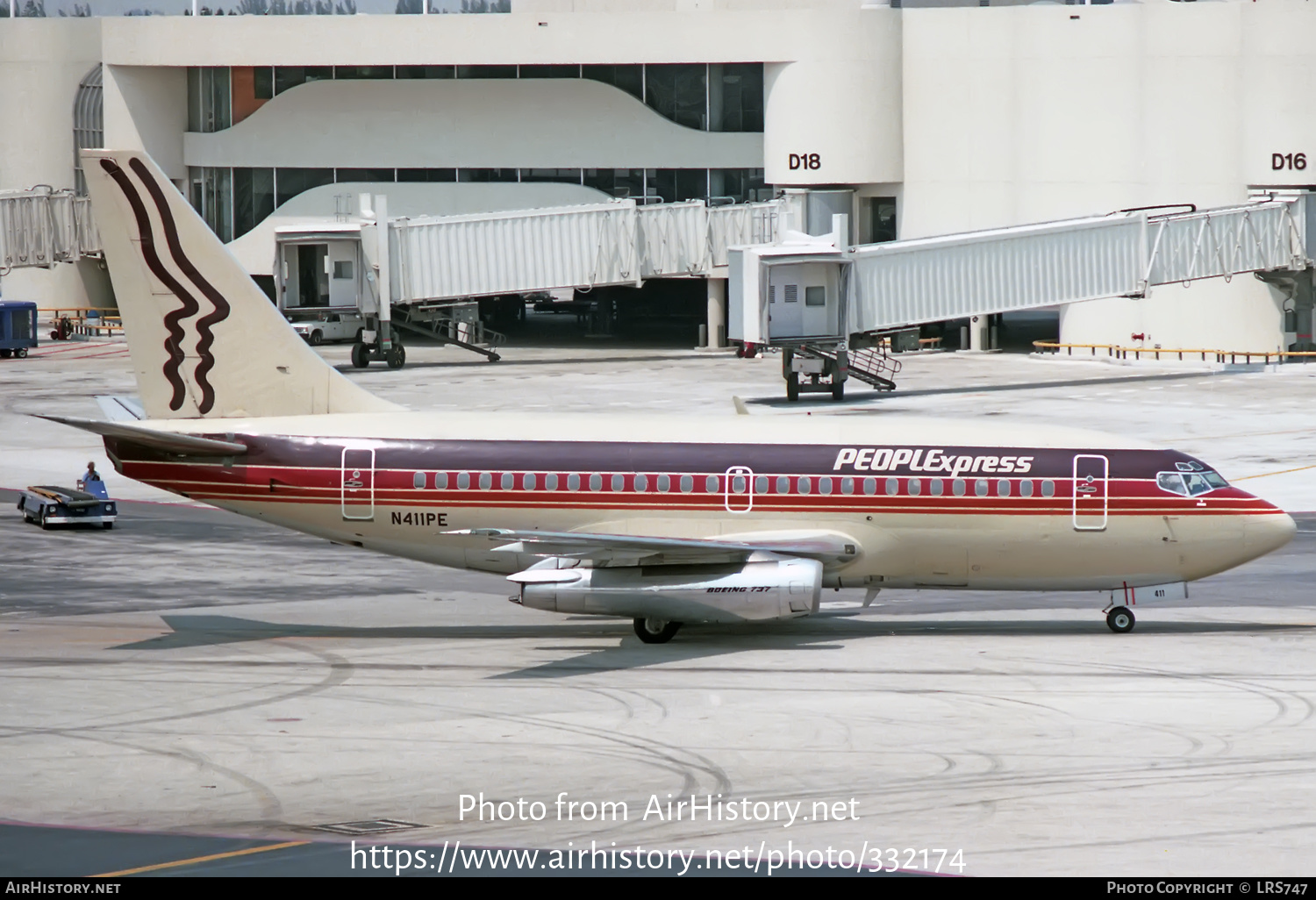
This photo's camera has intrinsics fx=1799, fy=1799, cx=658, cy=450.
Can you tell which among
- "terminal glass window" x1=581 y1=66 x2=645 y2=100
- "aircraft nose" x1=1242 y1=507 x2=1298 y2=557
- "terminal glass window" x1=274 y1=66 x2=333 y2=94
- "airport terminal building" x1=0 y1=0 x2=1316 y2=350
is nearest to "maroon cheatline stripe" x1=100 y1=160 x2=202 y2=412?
"aircraft nose" x1=1242 y1=507 x2=1298 y2=557

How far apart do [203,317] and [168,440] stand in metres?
2.98

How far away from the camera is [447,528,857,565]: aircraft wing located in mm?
31859

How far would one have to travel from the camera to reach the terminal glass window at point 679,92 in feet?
328

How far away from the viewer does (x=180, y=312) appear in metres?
35.7

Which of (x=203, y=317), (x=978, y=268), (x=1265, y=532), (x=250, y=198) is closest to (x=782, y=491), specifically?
(x=1265, y=532)

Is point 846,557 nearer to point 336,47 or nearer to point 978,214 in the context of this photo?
point 978,214

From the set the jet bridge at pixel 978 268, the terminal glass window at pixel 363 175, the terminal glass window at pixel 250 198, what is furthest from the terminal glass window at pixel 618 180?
the jet bridge at pixel 978 268

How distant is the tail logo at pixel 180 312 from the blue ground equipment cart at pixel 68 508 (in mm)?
13320

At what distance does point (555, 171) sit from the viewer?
4082 inches

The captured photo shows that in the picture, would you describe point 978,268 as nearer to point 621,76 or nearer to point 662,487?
point 621,76

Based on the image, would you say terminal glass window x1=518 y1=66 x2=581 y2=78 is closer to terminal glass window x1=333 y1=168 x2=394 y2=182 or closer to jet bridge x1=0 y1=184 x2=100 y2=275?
terminal glass window x1=333 y1=168 x2=394 y2=182

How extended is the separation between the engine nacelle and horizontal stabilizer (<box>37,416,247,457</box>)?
6320mm

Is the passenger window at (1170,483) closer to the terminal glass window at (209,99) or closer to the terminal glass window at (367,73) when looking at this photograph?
the terminal glass window at (367,73)
